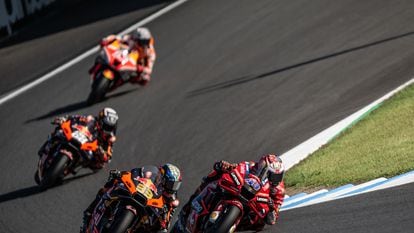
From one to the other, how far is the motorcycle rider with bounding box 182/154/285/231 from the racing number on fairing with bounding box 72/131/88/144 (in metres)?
4.44

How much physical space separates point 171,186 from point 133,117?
7.99 meters

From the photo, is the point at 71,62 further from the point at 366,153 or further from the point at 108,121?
the point at 366,153

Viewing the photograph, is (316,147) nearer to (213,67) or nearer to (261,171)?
(261,171)

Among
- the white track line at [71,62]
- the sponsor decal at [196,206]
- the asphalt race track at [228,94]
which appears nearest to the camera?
the sponsor decal at [196,206]

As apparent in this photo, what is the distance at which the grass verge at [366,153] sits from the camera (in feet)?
44.4

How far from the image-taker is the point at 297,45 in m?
22.0

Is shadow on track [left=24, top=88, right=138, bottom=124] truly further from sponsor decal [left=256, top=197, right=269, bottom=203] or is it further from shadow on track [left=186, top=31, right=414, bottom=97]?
sponsor decal [left=256, top=197, right=269, bottom=203]

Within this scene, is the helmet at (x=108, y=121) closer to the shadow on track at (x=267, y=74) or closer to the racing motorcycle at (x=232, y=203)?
the shadow on track at (x=267, y=74)

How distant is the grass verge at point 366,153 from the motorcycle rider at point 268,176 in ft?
6.15

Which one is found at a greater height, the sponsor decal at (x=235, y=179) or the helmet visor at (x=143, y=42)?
the sponsor decal at (x=235, y=179)

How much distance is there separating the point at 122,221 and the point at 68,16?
17063 millimetres

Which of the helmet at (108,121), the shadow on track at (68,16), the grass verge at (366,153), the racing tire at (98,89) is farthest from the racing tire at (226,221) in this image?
the shadow on track at (68,16)

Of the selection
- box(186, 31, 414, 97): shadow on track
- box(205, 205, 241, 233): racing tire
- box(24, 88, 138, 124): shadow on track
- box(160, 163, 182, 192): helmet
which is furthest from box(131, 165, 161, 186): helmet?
box(24, 88, 138, 124): shadow on track

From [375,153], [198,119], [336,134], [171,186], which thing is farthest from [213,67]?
[171,186]
